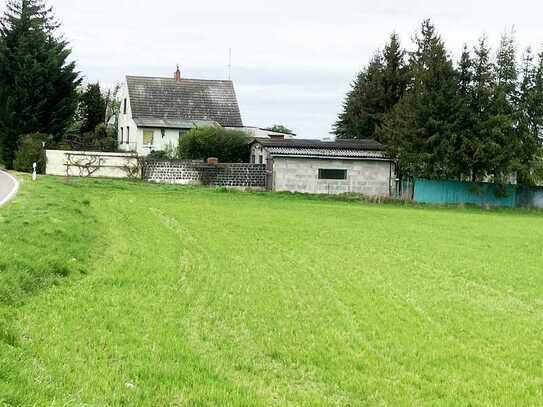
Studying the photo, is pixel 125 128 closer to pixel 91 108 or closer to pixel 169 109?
pixel 169 109

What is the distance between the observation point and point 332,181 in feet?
129

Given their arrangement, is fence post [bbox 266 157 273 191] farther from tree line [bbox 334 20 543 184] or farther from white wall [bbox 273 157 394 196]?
tree line [bbox 334 20 543 184]

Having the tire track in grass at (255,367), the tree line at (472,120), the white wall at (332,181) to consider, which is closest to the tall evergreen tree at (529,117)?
the tree line at (472,120)

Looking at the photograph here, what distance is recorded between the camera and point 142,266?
38.5ft

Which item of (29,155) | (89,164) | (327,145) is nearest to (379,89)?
(327,145)

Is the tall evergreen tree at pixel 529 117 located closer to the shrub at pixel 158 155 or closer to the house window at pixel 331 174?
the house window at pixel 331 174

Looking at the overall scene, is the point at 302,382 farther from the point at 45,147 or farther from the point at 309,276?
the point at 45,147

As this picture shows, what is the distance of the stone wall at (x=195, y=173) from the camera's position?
126ft

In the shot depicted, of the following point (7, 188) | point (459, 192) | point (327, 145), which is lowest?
point (7, 188)

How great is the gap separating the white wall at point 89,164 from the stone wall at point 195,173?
1.19 metres

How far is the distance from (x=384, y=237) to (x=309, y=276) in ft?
25.4

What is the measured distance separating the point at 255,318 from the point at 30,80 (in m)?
36.4

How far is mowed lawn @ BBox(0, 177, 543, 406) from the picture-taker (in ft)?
19.2

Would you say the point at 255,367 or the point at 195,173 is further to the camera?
the point at 195,173
